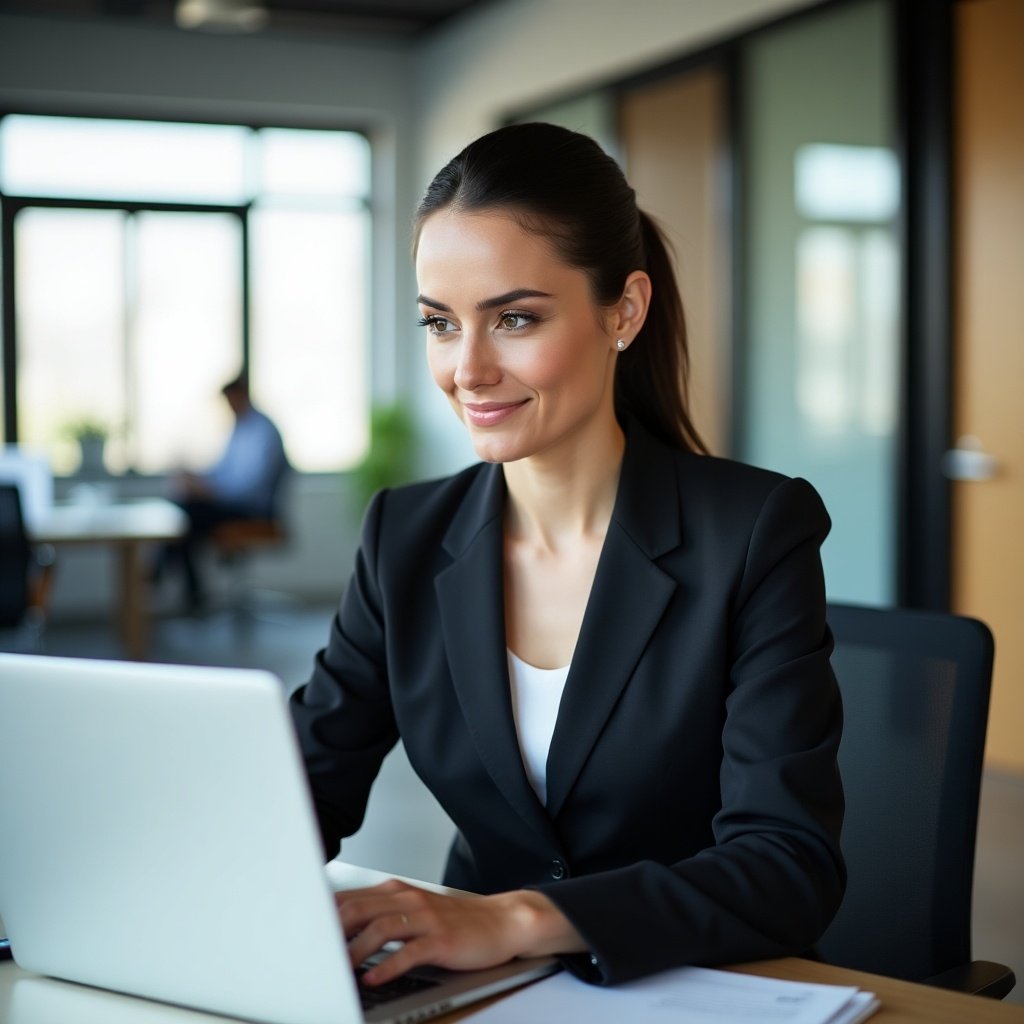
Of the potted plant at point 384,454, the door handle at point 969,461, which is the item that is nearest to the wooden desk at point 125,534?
the potted plant at point 384,454

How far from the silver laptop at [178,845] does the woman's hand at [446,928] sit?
0.06ft

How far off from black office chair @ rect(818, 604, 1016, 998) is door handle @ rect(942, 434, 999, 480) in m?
3.03

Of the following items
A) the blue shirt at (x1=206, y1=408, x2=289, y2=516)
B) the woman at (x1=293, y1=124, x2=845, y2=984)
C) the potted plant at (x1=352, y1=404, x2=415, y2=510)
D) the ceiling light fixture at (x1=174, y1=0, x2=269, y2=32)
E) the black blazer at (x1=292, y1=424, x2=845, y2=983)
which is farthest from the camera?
the potted plant at (x1=352, y1=404, x2=415, y2=510)

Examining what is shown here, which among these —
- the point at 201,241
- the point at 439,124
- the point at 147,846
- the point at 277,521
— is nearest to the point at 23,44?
the point at 201,241

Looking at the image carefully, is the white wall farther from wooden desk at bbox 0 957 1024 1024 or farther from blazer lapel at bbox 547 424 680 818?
wooden desk at bbox 0 957 1024 1024

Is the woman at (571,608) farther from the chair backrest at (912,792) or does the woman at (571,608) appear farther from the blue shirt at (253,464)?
the blue shirt at (253,464)

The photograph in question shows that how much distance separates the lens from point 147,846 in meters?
0.93

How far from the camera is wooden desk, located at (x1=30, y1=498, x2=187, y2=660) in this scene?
5.58 meters

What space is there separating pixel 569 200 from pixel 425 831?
281 cm

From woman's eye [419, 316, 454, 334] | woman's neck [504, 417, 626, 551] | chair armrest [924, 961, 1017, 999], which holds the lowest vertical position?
chair armrest [924, 961, 1017, 999]

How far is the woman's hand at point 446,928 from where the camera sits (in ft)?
3.30

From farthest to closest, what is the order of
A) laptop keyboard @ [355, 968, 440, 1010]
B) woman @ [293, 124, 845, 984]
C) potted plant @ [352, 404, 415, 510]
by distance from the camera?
potted plant @ [352, 404, 415, 510]
woman @ [293, 124, 845, 984]
laptop keyboard @ [355, 968, 440, 1010]

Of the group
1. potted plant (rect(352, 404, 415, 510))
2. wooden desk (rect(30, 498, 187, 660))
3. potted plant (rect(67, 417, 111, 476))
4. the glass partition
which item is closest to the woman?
the glass partition

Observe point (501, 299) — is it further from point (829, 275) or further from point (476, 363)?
point (829, 275)
